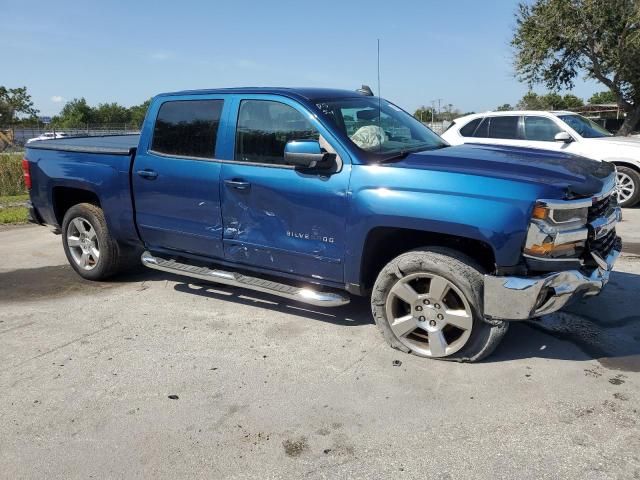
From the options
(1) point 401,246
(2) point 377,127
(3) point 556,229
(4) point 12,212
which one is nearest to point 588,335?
(3) point 556,229

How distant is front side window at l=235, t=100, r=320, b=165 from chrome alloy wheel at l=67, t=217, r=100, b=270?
2256 mm

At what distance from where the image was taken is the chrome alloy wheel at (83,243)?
19.2 ft

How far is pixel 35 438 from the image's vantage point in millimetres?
3137

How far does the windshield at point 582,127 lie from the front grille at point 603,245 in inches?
261

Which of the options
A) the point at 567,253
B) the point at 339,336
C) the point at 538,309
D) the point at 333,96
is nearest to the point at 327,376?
the point at 339,336

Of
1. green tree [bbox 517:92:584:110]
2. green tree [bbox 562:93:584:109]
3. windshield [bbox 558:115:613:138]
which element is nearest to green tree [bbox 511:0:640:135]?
windshield [bbox 558:115:613:138]

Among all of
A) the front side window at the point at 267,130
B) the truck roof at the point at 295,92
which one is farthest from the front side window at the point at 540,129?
the front side window at the point at 267,130

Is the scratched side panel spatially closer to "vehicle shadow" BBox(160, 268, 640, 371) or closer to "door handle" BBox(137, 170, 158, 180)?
"vehicle shadow" BBox(160, 268, 640, 371)

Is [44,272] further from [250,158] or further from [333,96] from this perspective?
[333,96]

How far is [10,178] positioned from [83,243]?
34.9ft

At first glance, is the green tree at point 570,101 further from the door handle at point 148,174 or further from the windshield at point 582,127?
the door handle at point 148,174

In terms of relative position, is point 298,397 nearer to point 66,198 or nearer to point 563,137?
point 66,198

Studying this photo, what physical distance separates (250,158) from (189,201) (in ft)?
2.41

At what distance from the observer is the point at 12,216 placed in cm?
1038
